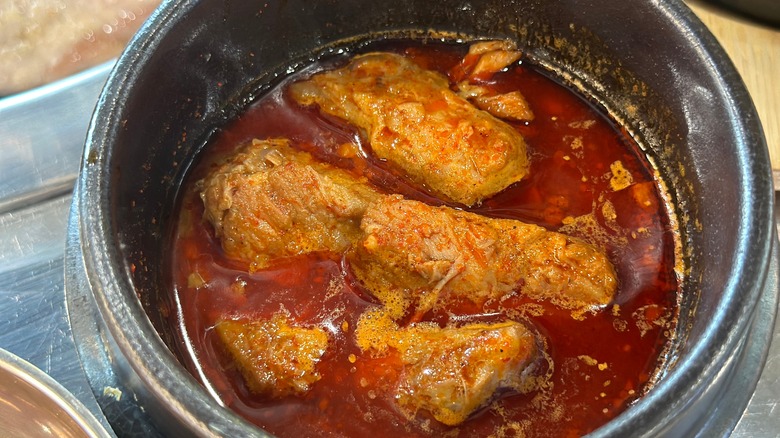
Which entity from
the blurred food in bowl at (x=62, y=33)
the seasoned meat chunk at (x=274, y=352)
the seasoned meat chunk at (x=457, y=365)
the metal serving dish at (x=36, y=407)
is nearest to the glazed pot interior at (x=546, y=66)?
the seasoned meat chunk at (x=274, y=352)

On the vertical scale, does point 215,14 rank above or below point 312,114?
above

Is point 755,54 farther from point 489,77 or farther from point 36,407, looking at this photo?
point 36,407

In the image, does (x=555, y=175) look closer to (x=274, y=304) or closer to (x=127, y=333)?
(x=274, y=304)

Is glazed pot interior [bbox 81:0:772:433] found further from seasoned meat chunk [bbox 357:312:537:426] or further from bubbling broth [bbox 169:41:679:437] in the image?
seasoned meat chunk [bbox 357:312:537:426]

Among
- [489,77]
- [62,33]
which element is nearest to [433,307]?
[489,77]

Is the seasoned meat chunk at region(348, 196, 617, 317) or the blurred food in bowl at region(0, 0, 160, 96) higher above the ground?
the seasoned meat chunk at region(348, 196, 617, 317)

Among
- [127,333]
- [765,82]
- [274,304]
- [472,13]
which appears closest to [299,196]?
[274,304]

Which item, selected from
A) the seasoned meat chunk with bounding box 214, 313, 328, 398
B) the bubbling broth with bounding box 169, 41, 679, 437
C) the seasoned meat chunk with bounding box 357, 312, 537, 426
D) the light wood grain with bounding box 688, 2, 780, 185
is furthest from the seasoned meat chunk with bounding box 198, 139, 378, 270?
the light wood grain with bounding box 688, 2, 780, 185
